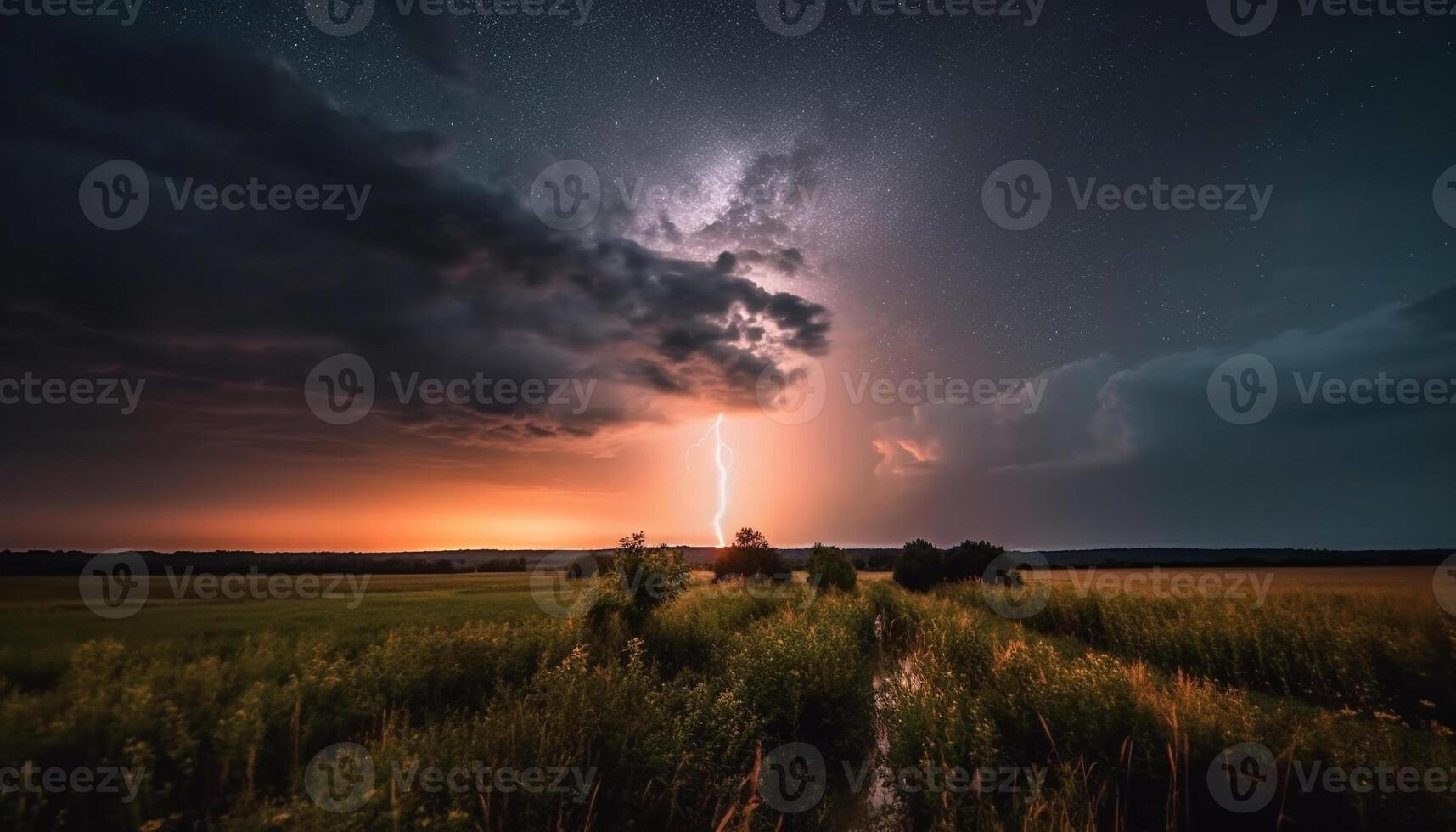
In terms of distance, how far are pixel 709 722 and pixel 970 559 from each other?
4139 cm

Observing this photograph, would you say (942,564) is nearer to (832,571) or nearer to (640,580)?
(832,571)

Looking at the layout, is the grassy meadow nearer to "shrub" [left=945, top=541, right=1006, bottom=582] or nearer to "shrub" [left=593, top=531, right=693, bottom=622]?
"shrub" [left=593, top=531, right=693, bottom=622]

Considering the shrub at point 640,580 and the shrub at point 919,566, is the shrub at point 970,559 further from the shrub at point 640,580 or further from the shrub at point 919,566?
the shrub at point 640,580

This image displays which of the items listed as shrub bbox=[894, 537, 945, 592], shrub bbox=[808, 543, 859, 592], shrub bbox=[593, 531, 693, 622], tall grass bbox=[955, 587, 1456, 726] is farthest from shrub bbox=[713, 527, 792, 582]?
tall grass bbox=[955, 587, 1456, 726]

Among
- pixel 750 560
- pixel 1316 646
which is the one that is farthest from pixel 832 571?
pixel 1316 646

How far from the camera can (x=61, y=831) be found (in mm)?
5598

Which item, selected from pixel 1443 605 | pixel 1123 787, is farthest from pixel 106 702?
pixel 1443 605

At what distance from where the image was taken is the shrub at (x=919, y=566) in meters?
46.3

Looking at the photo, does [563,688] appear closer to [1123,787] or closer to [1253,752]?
[1123,787]

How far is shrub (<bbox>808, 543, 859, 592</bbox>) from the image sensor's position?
39822 millimetres

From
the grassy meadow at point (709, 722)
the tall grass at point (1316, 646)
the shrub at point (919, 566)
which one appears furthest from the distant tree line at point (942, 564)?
the grassy meadow at point (709, 722)

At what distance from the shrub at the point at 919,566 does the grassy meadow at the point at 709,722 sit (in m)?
31.8

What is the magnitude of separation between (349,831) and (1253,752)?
35.6 ft

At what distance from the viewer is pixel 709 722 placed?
966cm
